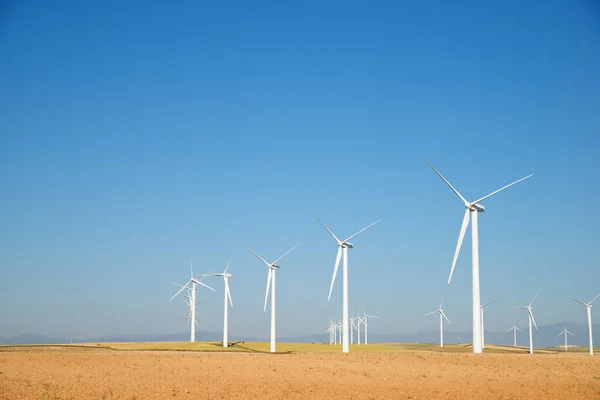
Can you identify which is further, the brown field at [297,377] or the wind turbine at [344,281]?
the wind turbine at [344,281]

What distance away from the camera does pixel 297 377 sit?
55750 millimetres

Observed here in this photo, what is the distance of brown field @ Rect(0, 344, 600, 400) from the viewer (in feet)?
156

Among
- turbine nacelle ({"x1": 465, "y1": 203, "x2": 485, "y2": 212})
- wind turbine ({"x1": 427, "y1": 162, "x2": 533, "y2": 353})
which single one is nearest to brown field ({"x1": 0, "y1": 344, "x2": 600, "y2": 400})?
wind turbine ({"x1": 427, "y1": 162, "x2": 533, "y2": 353})

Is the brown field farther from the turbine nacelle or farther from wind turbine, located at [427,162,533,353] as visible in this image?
the turbine nacelle

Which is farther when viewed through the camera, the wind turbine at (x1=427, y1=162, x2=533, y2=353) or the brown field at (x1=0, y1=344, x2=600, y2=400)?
the wind turbine at (x1=427, y1=162, x2=533, y2=353)

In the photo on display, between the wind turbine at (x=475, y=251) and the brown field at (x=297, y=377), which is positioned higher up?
the wind turbine at (x=475, y=251)

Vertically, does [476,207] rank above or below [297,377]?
above

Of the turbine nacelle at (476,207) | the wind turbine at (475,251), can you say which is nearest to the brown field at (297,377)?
the wind turbine at (475,251)

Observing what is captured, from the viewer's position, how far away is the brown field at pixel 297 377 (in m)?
47.4

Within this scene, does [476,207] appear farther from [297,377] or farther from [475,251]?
[297,377]

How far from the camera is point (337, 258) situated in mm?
96188

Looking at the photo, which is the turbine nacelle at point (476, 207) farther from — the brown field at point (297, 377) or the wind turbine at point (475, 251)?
the brown field at point (297, 377)

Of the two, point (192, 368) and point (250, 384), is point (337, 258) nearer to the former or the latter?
point (192, 368)

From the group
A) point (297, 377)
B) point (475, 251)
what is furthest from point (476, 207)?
point (297, 377)
